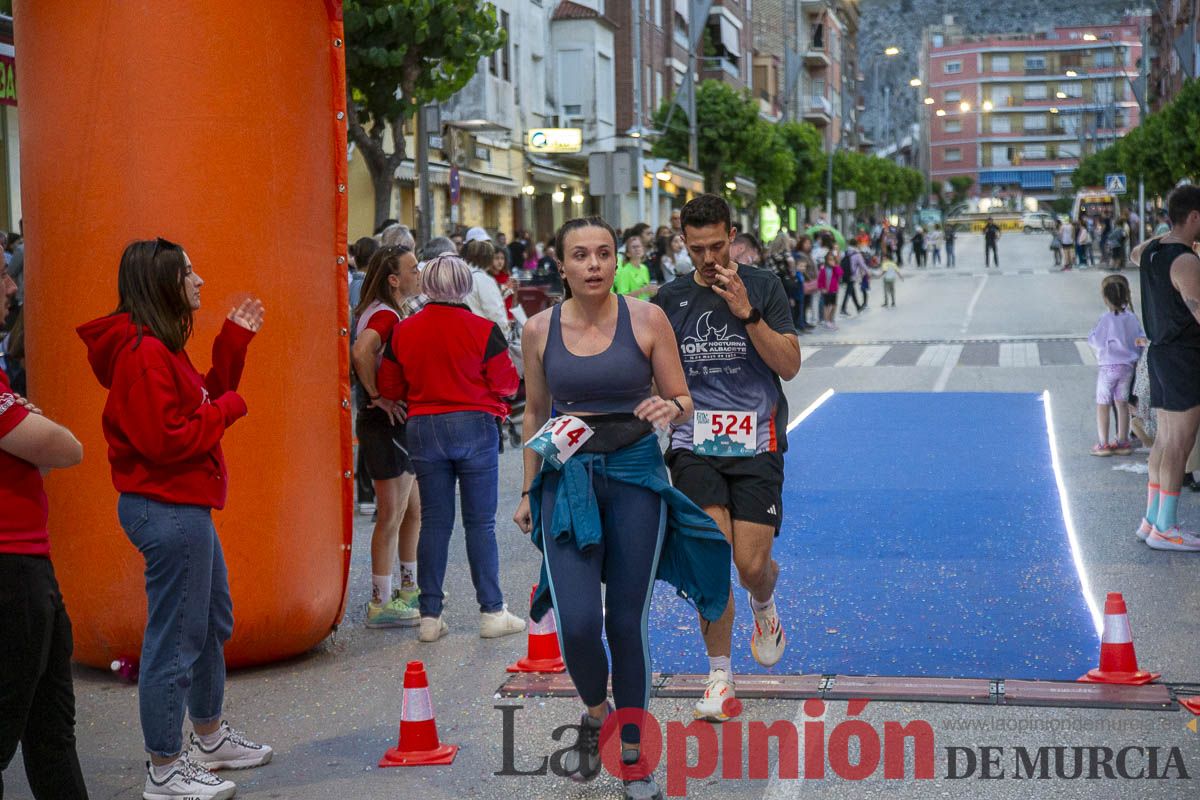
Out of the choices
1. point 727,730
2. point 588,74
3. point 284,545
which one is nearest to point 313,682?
point 284,545

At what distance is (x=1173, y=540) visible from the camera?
9367 mm

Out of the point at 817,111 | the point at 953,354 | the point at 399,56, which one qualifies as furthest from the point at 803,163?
the point at 399,56

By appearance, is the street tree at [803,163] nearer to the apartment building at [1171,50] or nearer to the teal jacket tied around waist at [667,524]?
the apartment building at [1171,50]

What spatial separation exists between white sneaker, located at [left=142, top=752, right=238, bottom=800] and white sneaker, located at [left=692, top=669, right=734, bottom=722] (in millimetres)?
1721

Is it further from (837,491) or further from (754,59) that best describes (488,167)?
(754,59)

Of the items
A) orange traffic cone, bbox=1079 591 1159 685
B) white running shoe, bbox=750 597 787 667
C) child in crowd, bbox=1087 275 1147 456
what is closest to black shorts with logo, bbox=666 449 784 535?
white running shoe, bbox=750 597 787 667

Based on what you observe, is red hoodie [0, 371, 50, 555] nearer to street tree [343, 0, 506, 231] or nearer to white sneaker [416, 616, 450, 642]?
white sneaker [416, 616, 450, 642]

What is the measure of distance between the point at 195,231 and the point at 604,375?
2435 mm

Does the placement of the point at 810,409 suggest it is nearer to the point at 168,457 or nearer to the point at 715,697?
the point at 715,697

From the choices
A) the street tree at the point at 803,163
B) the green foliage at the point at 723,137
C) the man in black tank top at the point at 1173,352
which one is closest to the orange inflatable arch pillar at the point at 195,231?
the man in black tank top at the point at 1173,352

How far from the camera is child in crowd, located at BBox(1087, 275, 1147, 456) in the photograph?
12938mm

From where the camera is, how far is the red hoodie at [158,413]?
504 cm

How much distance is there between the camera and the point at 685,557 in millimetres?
5328

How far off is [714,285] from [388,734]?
6.76 ft
